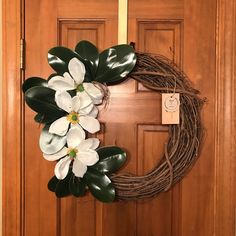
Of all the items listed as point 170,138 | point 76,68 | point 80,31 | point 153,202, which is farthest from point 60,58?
point 153,202

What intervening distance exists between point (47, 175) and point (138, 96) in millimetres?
478

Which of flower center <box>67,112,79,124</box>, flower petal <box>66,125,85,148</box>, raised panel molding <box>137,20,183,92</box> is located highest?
raised panel molding <box>137,20,183,92</box>

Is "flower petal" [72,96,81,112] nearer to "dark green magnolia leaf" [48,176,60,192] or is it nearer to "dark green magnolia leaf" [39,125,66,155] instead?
"dark green magnolia leaf" [39,125,66,155]

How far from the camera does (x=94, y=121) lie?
1.08m

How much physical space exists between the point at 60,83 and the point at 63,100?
0.06m

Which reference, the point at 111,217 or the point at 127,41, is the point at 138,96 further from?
the point at 111,217

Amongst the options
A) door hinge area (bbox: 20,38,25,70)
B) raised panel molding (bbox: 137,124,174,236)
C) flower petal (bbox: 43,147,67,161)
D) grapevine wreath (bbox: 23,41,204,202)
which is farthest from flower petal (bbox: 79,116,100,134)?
door hinge area (bbox: 20,38,25,70)

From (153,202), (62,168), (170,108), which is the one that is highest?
(170,108)

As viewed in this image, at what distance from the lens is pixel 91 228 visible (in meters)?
1.18

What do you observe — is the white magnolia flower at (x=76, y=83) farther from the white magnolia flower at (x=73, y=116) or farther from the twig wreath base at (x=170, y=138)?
the twig wreath base at (x=170, y=138)

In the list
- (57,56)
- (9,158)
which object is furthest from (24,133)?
(57,56)

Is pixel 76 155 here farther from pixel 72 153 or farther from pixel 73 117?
pixel 73 117

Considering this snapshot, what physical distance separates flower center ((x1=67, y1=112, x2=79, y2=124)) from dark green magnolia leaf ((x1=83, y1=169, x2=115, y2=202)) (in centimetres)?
19

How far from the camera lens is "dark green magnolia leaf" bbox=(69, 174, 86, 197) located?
1088mm
